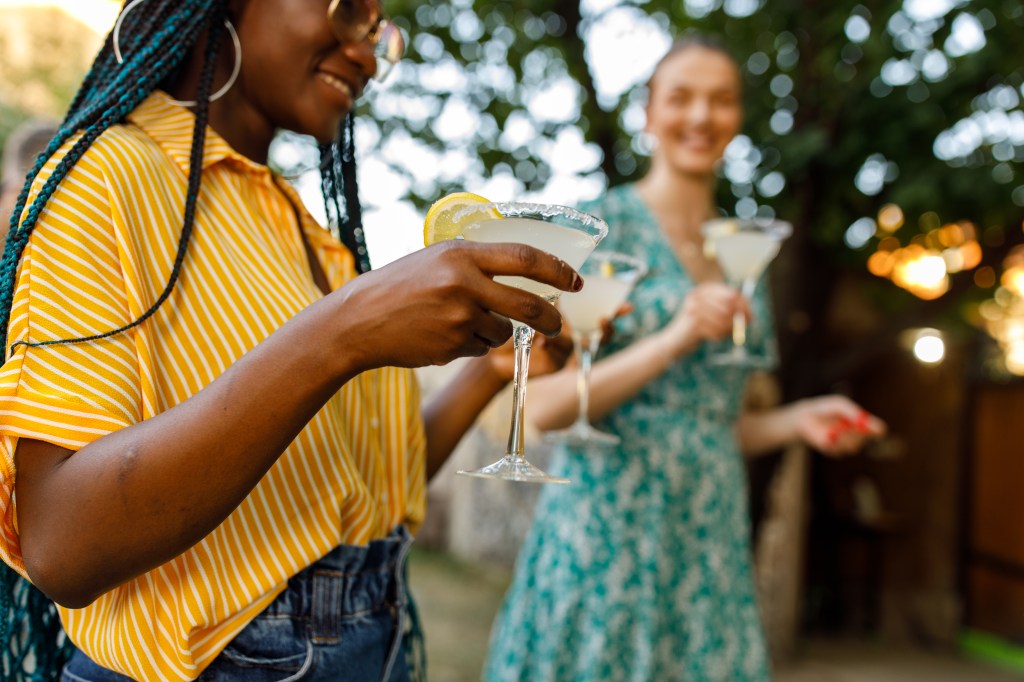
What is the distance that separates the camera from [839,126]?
4.85m

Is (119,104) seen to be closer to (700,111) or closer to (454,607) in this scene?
(700,111)

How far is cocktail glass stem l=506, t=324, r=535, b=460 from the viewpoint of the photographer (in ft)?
3.98

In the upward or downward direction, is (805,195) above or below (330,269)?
above

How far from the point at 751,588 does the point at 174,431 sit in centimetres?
202

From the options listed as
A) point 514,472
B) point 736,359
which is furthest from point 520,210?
point 736,359

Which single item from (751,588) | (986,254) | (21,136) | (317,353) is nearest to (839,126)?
(986,254)

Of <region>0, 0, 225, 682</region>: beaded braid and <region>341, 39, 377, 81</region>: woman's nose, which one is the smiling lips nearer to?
<region>341, 39, 377, 81</region>: woman's nose

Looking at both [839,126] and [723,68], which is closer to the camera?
[723,68]

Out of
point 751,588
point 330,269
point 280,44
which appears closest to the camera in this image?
point 280,44

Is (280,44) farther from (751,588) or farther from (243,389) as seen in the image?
(751,588)

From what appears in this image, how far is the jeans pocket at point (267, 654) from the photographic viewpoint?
1.15 m

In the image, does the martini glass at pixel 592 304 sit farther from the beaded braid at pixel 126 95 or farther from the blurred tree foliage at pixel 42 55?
the blurred tree foliage at pixel 42 55

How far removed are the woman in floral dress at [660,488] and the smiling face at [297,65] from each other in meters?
1.08

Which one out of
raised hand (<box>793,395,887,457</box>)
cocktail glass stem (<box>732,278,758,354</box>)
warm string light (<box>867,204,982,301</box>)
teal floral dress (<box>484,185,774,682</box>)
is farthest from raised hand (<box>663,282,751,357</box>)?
warm string light (<box>867,204,982,301</box>)
